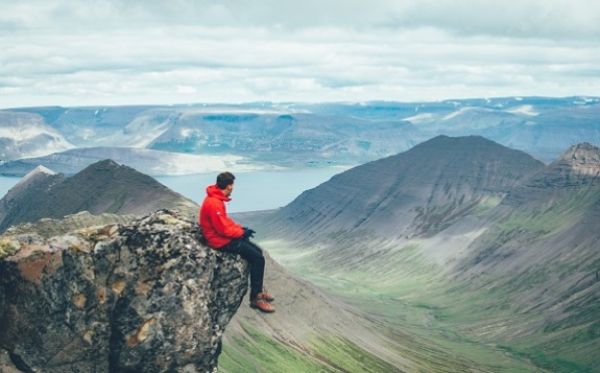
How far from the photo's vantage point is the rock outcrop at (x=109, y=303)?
2920cm

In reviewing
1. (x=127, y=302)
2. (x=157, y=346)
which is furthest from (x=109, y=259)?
(x=157, y=346)

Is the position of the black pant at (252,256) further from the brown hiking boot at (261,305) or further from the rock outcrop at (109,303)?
the rock outcrop at (109,303)

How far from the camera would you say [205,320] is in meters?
30.0

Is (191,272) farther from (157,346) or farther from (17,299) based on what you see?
(17,299)

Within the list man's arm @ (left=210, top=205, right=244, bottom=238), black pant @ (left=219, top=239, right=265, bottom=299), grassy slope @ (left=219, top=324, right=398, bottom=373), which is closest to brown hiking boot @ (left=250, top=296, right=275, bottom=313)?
black pant @ (left=219, top=239, right=265, bottom=299)

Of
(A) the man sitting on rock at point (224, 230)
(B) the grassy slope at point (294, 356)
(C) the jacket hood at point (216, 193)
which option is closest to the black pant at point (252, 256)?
(A) the man sitting on rock at point (224, 230)

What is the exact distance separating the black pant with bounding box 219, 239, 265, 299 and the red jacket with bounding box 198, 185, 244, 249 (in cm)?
30

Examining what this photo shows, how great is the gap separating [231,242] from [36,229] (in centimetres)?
11171

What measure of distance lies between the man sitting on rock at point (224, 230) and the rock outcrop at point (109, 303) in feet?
1.74

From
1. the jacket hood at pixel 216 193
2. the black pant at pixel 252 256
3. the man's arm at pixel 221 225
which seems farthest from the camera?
the jacket hood at pixel 216 193

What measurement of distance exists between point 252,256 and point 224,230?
1885mm

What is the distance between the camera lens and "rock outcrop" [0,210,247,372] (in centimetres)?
2920

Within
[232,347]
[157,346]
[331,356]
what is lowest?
[331,356]

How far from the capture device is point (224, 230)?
29.9m
